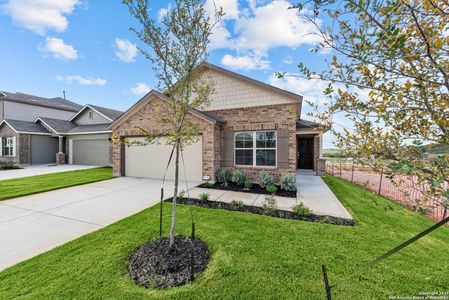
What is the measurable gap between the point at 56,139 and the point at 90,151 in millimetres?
4940

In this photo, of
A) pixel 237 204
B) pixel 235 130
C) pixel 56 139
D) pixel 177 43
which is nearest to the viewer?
pixel 177 43

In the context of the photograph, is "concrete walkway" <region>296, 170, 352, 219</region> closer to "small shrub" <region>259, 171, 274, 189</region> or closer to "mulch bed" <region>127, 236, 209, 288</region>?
"small shrub" <region>259, 171, 274, 189</region>

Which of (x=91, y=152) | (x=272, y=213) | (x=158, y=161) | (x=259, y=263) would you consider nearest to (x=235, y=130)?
(x=158, y=161)

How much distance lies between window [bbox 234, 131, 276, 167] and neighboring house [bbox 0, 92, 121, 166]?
12.5 meters

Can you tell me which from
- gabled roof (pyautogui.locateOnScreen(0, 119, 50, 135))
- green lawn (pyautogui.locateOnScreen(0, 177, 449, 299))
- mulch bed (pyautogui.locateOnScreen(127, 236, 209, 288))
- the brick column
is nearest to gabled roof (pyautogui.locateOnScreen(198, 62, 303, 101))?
green lawn (pyautogui.locateOnScreen(0, 177, 449, 299))

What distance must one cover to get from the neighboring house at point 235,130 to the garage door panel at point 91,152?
7628mm

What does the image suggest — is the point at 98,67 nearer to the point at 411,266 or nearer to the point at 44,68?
the point at 44,68

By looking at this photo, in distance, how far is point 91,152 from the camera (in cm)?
1731

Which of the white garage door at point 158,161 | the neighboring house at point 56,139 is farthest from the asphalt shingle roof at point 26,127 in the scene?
the white garage door at point 158,161

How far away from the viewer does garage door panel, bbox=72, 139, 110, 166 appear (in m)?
16.7

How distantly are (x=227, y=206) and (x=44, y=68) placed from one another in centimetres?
2305

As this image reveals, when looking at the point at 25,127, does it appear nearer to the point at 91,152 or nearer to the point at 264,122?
the point at 91,152

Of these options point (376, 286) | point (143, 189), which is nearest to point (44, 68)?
point (143, 189)

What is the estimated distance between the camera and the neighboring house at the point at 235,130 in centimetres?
860
